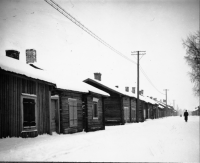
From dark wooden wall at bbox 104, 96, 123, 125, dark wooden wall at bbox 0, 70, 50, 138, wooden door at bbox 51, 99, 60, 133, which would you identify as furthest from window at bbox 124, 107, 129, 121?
dark wooden wall at bbox 0, 70, 50, 138

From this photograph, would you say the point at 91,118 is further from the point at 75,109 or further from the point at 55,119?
the point at 55,119

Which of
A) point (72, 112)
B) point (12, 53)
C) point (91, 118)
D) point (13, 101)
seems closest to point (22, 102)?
A: point (13, 101)

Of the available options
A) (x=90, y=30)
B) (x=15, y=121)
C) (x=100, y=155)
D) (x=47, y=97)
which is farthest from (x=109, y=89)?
(x=100, y=155)

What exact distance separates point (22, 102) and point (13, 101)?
673 millimetres

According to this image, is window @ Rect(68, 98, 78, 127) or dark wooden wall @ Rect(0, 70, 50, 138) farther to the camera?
window @ Rect(68, 98, 78, 127)

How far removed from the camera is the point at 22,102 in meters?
12.1

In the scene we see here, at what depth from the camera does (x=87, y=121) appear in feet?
62.8

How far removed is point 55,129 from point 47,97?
3162 mm

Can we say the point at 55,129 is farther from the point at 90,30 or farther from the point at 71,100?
the point at 90,30

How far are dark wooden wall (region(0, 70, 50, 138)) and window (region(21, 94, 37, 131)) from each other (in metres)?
0.29

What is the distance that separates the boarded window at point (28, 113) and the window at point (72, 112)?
445 centimetres

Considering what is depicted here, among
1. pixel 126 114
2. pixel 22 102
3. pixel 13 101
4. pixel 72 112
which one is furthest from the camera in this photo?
pixel 126 114

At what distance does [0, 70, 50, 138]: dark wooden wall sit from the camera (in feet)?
35.6

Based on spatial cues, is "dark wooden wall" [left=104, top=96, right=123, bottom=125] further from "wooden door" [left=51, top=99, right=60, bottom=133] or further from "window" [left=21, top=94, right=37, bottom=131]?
"window" [left=21, top=94, right=37, bottom=131]
